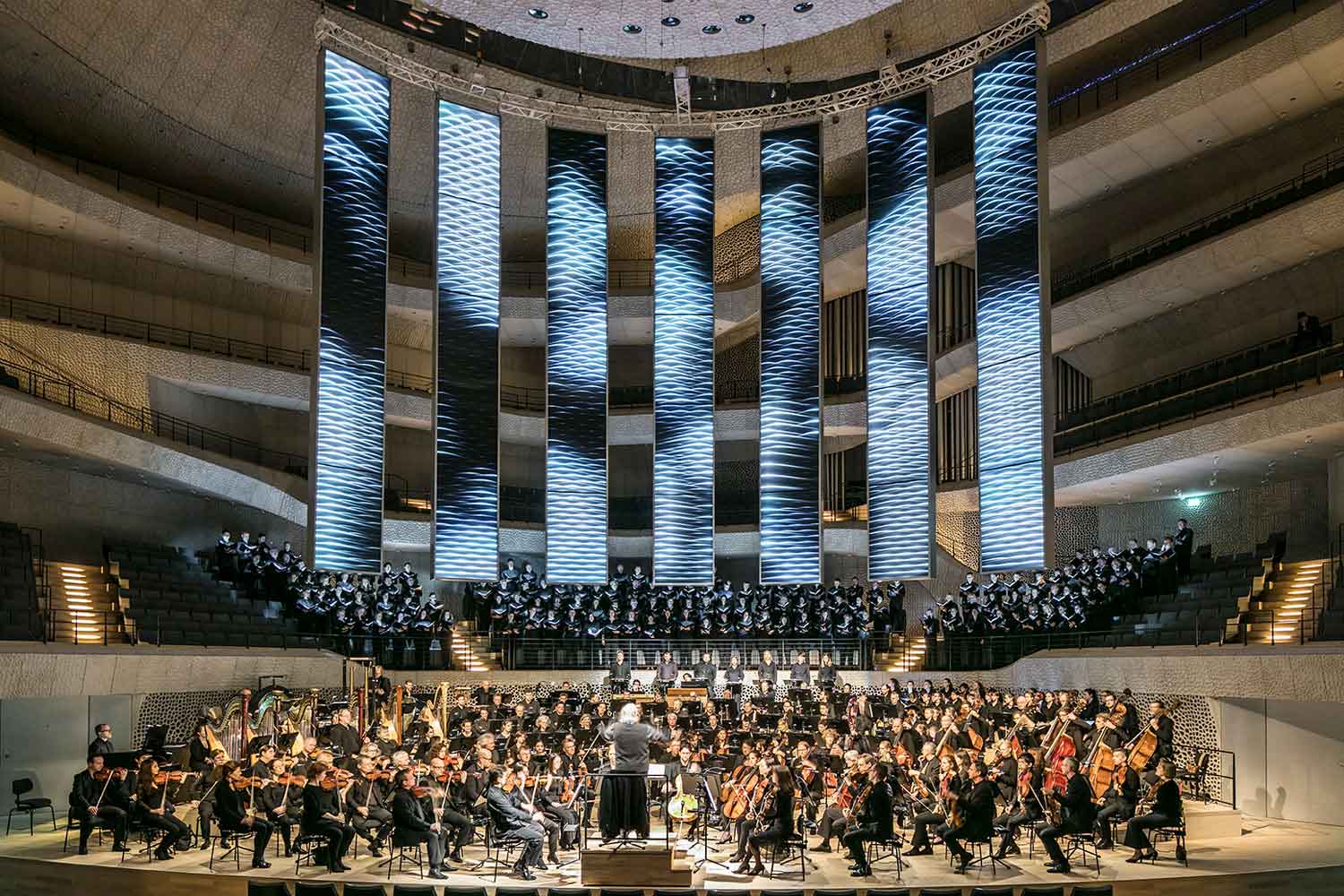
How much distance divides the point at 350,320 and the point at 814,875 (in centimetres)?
1548

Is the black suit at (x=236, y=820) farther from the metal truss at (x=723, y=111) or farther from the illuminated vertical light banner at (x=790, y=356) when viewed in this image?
the metal truss at (x=723, y=111)

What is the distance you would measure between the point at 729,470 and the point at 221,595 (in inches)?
703

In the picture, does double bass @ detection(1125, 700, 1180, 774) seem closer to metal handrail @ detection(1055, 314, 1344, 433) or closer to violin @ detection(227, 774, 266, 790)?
metal handrail @ detection(1055, 314, 1344, 433)

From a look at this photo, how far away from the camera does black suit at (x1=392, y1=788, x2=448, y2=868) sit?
49.8ft

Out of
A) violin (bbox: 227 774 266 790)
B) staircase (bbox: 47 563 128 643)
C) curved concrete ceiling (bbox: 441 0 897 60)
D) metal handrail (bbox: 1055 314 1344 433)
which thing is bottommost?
violin (bbox: 227 774 266 790)

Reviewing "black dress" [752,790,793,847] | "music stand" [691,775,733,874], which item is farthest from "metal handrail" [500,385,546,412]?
"black dress" [752,790,793,847]

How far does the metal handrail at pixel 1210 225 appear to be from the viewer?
24906mm

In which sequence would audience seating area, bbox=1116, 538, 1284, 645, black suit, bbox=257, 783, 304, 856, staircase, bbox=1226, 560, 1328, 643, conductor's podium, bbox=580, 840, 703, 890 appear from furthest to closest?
audience seating area, bbox=1116, 538, 1284, 645 < staircase, bbox=1226, 560, 1328, 643 < black suit, bbox=257, 783, 304, 856 < conductor's podium, bbox=580, 840, 703, 890

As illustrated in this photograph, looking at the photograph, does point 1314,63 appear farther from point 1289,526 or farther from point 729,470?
point 729,470

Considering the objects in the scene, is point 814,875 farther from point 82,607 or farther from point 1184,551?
point 82,607

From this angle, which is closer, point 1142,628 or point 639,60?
point 1142,628

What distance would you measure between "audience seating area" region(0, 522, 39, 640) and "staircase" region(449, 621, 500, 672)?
33.3ft

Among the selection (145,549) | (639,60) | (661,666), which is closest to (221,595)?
(145,549)

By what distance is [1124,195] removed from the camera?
31016 millimetres
